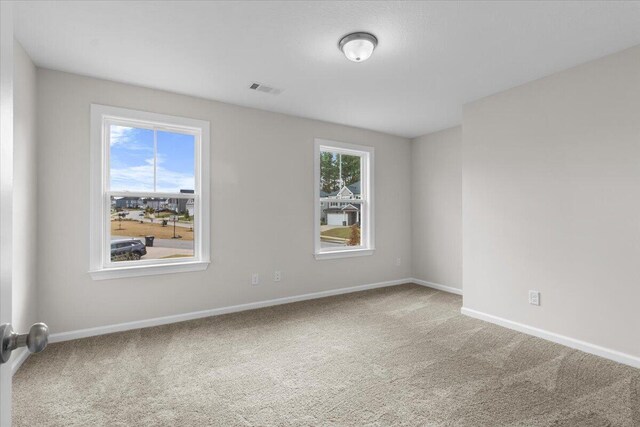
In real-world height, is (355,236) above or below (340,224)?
below

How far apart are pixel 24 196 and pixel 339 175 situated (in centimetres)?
357

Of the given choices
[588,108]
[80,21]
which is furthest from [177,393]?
[588,108]

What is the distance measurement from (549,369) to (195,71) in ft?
12.7

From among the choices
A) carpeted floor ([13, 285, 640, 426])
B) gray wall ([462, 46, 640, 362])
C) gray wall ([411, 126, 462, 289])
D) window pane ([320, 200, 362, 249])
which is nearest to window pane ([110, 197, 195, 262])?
carpeted floor ([13, 285, 640, 426])

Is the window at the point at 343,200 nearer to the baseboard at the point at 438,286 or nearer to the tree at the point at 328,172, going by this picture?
the tree at the point at 328,172

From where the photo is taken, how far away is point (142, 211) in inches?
138

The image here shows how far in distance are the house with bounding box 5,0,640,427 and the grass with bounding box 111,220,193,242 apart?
2 cm

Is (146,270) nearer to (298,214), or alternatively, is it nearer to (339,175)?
(298,214)

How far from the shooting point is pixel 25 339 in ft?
2.30

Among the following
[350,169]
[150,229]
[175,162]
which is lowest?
[150,229]

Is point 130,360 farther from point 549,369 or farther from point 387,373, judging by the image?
point 549,369

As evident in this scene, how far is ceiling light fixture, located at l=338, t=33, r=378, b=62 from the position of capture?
2430 millimetres

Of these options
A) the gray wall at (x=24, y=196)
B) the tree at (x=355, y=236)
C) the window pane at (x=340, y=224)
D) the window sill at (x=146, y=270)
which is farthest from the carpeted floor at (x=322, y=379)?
the tree at (x=355, y=236)

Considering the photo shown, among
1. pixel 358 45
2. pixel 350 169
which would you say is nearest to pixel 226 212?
pixel 350 169
